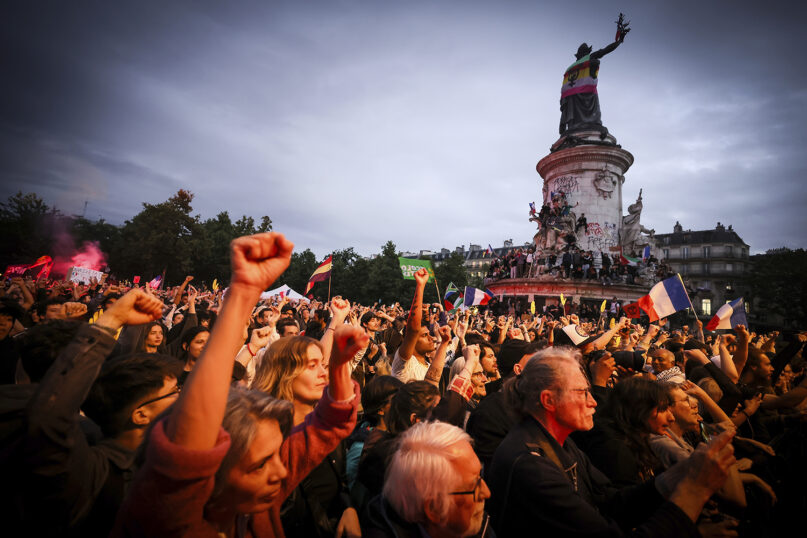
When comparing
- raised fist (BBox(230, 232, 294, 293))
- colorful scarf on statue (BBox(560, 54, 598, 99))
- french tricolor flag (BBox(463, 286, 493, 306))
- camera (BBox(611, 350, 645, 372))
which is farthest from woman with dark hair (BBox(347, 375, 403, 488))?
colorful scarf on statue (BBox(560, 54, 598, 99))

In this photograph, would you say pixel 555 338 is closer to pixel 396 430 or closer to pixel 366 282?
pixel 396 430

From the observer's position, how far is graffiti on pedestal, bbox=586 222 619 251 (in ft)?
101

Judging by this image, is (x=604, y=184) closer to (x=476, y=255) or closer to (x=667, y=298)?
(x=667, y=298)

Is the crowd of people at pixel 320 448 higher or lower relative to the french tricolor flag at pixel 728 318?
lower

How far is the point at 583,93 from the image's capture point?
117ft

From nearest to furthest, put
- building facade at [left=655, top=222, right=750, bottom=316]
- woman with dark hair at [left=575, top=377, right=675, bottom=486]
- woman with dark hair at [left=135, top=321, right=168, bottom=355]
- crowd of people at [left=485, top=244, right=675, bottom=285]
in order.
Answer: woman with dark hair at [left=575, top=377, right=675, bottom=486]
woman with dark hair at [left=135, top=321, right=168, bottom=355]
crowd of people at [left=485, top=244, right=675, bottom=285]
building facade at [left=655, top=222, right=750, bottom=316]

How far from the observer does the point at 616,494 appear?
236cm

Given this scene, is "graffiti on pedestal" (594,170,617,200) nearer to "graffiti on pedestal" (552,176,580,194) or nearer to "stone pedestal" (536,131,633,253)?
"stone pedestal" (536,131,633,253)

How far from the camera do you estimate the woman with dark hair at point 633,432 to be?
2826 mm

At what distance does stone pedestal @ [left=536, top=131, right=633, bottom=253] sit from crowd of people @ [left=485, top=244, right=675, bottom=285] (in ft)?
5.16

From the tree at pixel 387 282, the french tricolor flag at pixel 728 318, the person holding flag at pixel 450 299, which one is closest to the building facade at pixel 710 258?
the tree at pixel 387 282

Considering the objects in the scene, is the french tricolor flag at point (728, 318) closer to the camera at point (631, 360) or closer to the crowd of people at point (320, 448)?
the camera at point (631, 360)

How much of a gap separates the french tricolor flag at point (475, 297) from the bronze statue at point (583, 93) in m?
26.1

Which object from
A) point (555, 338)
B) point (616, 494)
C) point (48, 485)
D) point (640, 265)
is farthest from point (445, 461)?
point (640, 265)
